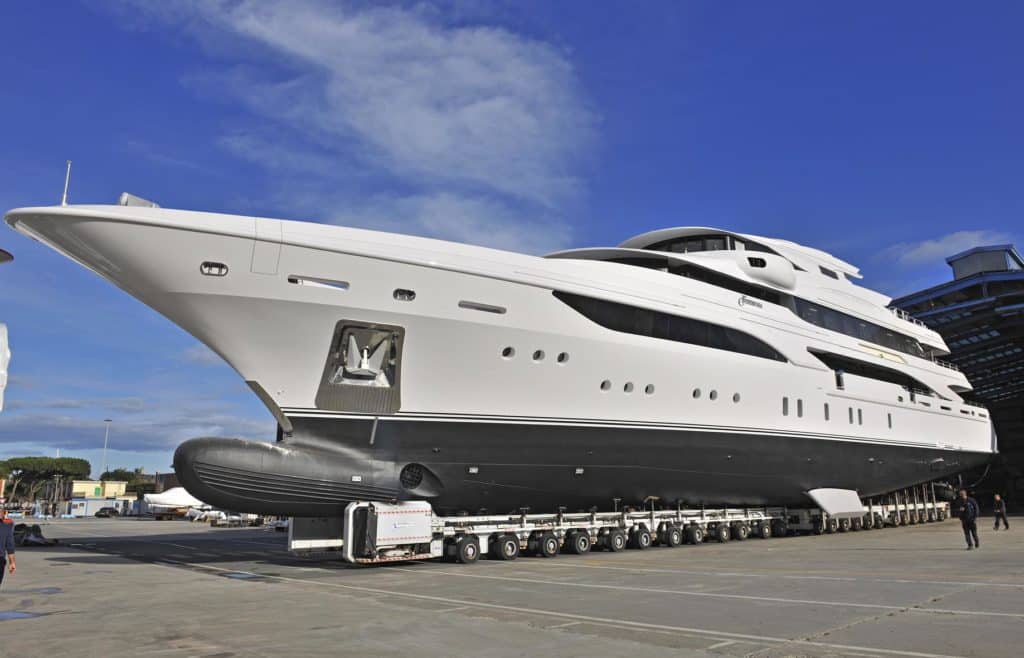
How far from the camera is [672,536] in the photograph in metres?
17.8

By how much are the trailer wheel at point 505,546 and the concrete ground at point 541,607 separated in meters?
0.55

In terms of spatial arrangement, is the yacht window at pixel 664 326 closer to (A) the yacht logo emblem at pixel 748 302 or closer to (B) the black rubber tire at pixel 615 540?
(A) the yacht logo emblem at pixel 748 302

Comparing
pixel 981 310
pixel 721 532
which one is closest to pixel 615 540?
pixel 721 532

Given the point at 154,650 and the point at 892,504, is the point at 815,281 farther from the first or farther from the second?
the point at 154,650

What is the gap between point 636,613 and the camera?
8.05 metres

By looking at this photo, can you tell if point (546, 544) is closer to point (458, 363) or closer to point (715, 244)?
point (458, 363)

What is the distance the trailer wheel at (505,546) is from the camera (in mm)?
14664

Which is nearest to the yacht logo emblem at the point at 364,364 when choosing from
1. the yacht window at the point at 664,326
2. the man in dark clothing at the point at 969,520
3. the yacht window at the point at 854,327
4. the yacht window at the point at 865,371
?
the yacht window at the point at 664,326

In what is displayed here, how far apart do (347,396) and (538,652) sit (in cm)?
779

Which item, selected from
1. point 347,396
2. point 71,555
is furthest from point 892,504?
point 71,555

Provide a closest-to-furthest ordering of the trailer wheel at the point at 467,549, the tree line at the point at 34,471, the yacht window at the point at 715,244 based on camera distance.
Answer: the trailer wheel at the point at 467,549 → the yacht window at the point at 715,244 → the tree line at the point at 34,471

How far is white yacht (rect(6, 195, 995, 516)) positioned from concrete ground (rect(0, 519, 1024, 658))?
189 centimetres

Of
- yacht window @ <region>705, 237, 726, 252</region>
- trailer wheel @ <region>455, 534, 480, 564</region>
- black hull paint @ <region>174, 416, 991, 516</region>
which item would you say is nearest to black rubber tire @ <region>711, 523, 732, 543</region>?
black hull paint @ <region>174, 416, 991, 516</region>

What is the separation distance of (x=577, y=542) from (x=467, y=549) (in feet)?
9.70
